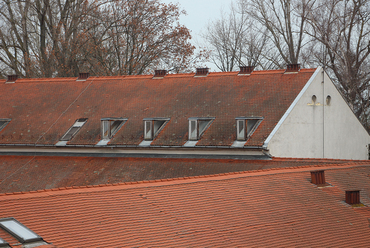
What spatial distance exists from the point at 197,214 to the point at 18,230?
15.4 ft

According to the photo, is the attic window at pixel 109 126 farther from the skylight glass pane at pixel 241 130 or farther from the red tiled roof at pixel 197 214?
the red tiled roof at pixel 197 214

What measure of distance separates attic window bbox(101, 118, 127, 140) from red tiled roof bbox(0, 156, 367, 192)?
144cm

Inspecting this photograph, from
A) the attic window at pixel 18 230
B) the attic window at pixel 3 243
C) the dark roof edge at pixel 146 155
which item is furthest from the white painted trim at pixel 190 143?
the attic window at pixel 3 243

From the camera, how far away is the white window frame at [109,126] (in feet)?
95.8

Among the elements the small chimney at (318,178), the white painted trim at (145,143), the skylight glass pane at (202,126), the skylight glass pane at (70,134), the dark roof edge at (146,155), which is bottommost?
the small chimney at (318,178)

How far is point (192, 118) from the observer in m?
27.6

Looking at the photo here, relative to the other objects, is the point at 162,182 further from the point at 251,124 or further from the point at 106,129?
the point at 106,129

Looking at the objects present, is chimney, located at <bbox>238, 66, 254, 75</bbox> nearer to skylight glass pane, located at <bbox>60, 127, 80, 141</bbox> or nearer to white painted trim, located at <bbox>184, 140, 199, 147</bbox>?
white painted trim, located at <bbox>184, 140, 199, 147</bbox>

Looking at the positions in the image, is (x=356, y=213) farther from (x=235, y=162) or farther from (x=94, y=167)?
(x=94, y=167)

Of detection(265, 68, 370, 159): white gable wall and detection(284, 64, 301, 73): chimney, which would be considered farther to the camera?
detection(284, 64, 301, 73): chimney

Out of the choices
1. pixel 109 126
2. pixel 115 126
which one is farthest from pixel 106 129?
pixel 115 126

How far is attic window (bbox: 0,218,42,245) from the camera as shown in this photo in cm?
1072

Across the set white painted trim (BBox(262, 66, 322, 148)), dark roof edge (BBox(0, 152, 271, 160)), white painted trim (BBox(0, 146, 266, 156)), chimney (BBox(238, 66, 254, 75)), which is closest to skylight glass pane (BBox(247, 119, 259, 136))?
white painted trim (BBox(262, 66, 322, 148))

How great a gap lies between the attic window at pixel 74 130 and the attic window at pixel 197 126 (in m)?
7.01
